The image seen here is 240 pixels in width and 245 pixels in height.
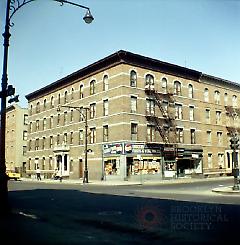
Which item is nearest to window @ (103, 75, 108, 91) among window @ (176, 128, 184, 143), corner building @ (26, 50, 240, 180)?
corner building @ (26, 50, 240, 180)

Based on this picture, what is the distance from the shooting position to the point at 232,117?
54.1 m

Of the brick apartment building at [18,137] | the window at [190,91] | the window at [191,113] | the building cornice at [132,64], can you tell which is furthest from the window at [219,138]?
the brick apartment building at [18,137]

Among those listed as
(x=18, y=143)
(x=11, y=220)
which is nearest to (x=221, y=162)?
(x=18, y=143)

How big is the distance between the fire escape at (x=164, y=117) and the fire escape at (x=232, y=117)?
12.9 metres

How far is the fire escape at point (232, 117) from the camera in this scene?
175 feet

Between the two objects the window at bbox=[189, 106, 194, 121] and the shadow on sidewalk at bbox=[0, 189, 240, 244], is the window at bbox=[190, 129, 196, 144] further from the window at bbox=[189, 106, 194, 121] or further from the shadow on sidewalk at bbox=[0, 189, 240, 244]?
the shadow on sidewalk at bbox=[0, 189, 240, 244]

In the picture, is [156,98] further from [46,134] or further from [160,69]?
[46,134]

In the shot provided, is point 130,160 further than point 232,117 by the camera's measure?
No

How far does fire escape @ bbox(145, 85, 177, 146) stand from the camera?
4209 cm

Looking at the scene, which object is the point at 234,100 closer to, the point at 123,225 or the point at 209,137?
the point at 209,137

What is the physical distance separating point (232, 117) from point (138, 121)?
20.6 meters

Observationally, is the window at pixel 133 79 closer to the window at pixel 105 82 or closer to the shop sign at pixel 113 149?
the window at pixel 105 82

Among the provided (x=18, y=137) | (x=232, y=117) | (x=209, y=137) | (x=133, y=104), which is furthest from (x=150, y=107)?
(x=18, y=137)

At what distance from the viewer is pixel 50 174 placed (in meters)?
51.8
